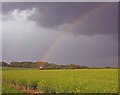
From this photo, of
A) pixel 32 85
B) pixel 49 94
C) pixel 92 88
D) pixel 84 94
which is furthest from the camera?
pixel 32 85

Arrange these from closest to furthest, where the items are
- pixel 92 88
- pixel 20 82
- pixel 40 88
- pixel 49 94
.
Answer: pixel 92 88, pixel 49 94, pixel 40 88, pixel 20 82

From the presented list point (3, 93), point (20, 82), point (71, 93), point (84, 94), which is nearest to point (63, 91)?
point (71, 93)

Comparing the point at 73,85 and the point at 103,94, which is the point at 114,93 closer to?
the point at 103,94

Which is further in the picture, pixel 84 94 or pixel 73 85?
pixel 73 85

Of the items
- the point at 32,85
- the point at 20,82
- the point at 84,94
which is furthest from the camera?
the point at 20,82

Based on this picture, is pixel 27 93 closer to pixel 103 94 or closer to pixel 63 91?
pixel 63 91

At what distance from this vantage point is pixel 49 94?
2019 cm

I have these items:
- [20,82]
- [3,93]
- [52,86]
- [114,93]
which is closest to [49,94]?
[52,86]

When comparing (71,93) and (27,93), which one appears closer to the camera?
(71,93)

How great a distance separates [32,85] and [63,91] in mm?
7397

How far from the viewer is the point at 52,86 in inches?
834

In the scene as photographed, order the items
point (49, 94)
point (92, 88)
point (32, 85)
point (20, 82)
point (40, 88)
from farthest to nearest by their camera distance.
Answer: point (20, 82)
point (32, 85)
point (40, 88)
point (49, 94)
point (92, 88)

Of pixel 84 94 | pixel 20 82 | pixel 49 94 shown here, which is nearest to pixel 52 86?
pixel 49 94

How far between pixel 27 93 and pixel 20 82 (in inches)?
351
